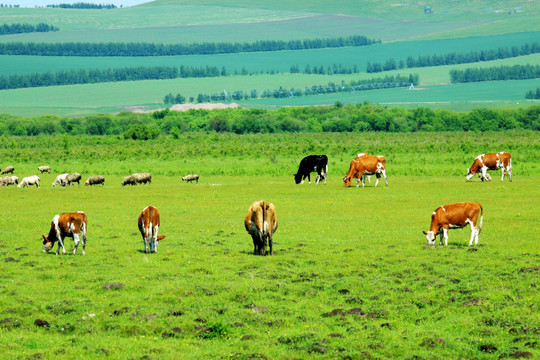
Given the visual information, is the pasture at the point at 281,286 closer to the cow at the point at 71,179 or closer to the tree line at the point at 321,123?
the cow at the point at 71,179

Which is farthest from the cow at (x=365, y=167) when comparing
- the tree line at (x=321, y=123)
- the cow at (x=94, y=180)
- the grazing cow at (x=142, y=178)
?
the tree line at (x=321, y=123)

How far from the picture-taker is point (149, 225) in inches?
992

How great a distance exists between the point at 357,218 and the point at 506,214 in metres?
7.01

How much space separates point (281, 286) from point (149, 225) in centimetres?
672

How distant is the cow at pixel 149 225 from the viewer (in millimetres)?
24938

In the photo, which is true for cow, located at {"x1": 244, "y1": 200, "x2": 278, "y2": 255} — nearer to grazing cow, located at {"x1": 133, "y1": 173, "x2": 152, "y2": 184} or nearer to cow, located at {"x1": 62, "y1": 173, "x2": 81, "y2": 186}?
grazing cow, located at {"x1": 133, "y1": 173, "x2": 152, "y2": 184}

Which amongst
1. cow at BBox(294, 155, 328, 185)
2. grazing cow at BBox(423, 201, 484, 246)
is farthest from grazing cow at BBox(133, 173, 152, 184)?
grazing cow at BBox(423, 201, 484, 246)

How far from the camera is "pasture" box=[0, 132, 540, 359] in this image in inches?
623

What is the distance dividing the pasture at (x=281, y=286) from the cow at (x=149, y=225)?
1.87 ft

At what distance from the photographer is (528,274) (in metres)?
20.7

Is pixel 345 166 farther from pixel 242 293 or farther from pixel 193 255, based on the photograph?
pixel 242 293

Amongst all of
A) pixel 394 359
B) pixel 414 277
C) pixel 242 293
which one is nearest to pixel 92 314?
pixel 242 293

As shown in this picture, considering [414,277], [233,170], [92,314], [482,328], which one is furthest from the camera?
[233,170]

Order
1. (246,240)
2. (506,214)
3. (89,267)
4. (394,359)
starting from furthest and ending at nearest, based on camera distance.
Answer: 1. (506,214)
2. (246,240)
3. (89,267)
4. (394,359)
